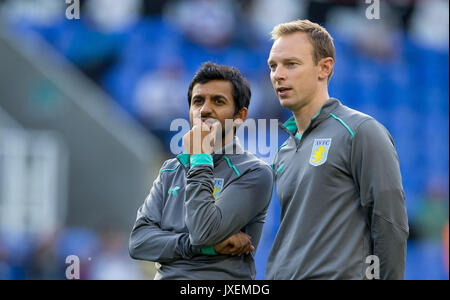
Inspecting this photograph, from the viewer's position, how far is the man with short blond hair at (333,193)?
2.46 meters

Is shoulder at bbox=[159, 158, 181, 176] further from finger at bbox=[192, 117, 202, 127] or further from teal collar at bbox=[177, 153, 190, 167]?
finger at bbox=[192, 117, 202, 127]

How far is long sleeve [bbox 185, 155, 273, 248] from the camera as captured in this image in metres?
2.68

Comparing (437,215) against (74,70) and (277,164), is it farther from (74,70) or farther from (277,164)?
(277,164)

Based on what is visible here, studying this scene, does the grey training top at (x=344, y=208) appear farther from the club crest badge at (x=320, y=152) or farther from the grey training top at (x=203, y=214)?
the grey training top at (x=203, y=214)

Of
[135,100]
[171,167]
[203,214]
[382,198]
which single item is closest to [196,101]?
[171,167]

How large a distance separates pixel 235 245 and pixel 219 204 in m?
0.17

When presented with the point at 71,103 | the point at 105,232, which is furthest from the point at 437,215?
the point at 71,103

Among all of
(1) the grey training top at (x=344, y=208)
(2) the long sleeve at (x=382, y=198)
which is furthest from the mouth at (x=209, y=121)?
(2) the long sleeve at (x=382, y=198)

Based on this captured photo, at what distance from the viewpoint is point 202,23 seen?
1052cm

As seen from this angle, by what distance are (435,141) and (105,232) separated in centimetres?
532

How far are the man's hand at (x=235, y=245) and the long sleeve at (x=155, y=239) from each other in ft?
0.33

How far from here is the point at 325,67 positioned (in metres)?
2.80

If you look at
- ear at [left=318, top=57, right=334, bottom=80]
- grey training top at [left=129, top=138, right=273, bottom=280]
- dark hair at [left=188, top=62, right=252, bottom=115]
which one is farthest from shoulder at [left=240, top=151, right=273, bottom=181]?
ear at [left=318, top=57, right=334, bottom=80]
